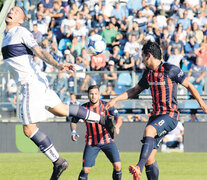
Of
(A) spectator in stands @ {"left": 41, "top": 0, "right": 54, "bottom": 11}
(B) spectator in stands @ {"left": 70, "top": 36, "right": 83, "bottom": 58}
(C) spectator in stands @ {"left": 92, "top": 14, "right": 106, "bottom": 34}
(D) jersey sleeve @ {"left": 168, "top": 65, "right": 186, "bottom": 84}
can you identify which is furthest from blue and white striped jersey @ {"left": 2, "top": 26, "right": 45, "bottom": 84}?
(A) spectator in stands @ {"left": 41, "top": 0, "right": 54, "bottom": 11}

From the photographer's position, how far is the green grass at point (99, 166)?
1111 cm

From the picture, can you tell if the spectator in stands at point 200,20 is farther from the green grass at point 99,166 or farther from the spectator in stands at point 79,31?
the green grass at point 99,166

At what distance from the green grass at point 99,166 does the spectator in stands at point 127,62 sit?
9.54 feet

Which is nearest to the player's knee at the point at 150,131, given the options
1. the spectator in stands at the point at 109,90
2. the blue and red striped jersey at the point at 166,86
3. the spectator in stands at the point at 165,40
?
the blue and red striped jersey at the point at 166,86

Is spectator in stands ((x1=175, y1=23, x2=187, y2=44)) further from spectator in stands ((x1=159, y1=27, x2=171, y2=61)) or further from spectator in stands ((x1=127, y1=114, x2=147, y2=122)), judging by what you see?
spectator in stands ((x1=127, y1=114, x2=147, y2=122))

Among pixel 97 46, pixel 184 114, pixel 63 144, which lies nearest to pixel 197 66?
pixel 184 114

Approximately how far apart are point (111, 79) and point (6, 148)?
382cm

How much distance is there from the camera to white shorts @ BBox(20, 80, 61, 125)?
7.79m

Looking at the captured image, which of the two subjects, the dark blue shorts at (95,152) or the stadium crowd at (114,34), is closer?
the dark blue shorts at (95,152)

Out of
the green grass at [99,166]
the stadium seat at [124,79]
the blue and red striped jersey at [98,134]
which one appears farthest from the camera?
the stadium seat at [124,79]

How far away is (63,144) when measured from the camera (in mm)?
16969

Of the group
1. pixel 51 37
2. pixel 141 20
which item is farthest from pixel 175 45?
pixel 51 37

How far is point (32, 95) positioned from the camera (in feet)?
25.7

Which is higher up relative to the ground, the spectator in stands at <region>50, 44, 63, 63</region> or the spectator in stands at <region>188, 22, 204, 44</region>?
the spectator in stands at <region>188, 22, 204, 44</region>
